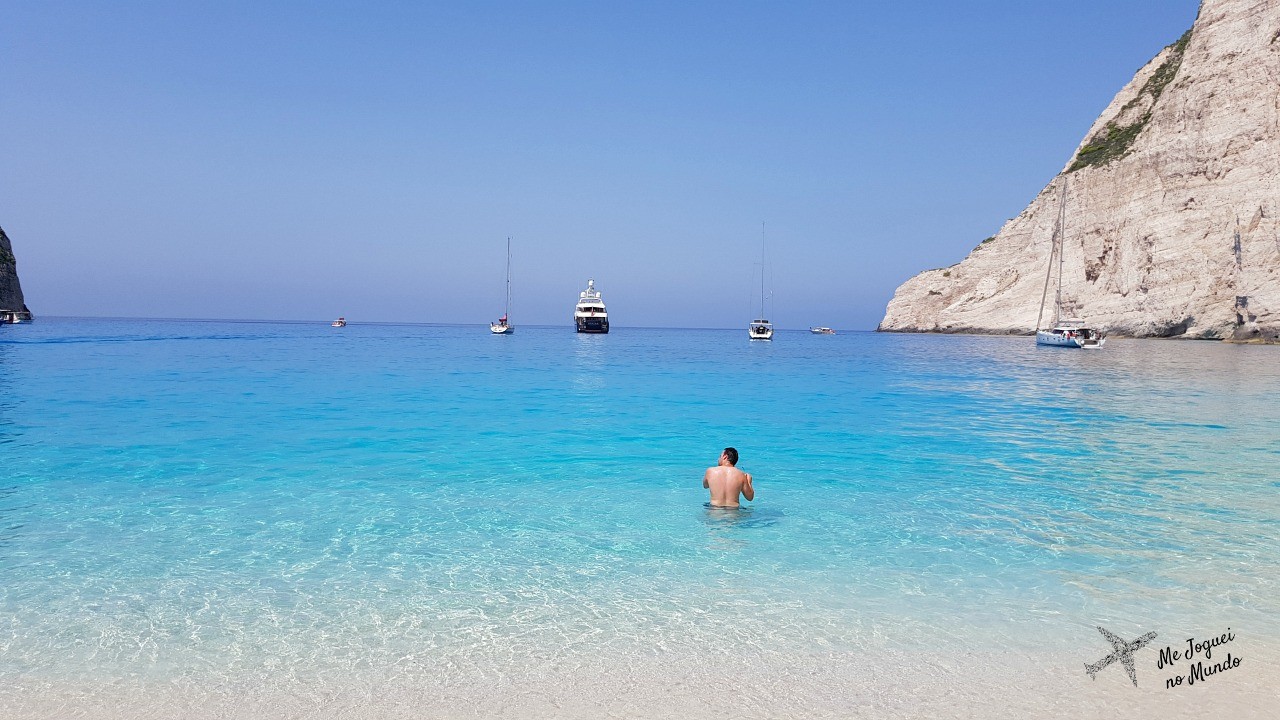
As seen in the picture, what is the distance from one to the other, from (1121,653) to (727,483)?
4.80 metres

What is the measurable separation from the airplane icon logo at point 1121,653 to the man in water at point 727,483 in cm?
432

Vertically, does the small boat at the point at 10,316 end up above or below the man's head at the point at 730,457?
above

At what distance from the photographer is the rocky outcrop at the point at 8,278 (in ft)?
298

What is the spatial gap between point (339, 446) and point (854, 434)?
12.0m

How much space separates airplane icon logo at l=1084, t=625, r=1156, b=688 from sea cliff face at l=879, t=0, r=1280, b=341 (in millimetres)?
67868

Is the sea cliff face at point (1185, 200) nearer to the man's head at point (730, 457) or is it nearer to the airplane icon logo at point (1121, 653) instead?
the man's head at point (730, 457)

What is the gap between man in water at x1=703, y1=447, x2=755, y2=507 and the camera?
9.22 m

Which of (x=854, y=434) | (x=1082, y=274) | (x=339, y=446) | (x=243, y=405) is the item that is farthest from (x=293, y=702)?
(x=1082, y=274)

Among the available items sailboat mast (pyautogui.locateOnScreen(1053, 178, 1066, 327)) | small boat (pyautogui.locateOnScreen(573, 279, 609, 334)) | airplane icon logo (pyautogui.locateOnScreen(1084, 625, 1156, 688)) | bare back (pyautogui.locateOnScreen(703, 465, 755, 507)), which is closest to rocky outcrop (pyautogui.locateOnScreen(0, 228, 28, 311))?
small boat (pyautogui.locateOnScreen(573, 279, 609, 334))

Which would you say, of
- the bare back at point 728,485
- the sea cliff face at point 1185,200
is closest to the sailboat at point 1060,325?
the sea cliff face at point 1185,200

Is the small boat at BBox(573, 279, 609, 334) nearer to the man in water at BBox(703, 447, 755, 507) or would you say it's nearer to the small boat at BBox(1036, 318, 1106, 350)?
the small boat at BBox(1036, 318, 1106, 350)

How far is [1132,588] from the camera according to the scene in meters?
6.50

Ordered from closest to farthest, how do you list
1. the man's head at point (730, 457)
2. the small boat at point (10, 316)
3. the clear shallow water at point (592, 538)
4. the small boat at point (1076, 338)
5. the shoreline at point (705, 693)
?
the shoreline at point (705, 693) → the clear shallow water at point (592, 538) → the man's head at point (730, 457) → the small boat at point (1076, 338) → the small boat at point (10, 316)

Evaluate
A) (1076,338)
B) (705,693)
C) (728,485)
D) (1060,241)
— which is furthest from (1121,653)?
(1060,241)
